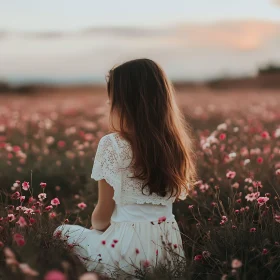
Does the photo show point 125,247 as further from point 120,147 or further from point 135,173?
point 120,147

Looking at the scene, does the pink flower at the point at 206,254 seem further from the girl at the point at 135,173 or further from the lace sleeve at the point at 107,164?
the lace sleeve at the point at 107,164

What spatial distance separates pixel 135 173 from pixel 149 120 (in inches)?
13.8

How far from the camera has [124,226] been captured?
11.9 ft

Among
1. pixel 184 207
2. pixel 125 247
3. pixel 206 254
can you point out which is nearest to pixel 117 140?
pixel 125 247

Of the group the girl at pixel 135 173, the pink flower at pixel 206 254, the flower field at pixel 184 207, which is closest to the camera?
the flower field at pixel 184 207

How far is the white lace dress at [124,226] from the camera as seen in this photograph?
3.55m

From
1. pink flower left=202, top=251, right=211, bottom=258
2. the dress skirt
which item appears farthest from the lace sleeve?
pink flower left=202, top=251, right=211, bottom=258

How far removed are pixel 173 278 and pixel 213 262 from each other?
15.7 inches

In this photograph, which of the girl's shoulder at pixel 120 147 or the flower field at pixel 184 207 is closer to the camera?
the flower field at pixel 184 207

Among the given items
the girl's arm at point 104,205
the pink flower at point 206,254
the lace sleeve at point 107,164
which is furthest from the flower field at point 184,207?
the lace sleeve at point 107,164

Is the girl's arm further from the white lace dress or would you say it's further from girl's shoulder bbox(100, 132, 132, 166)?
girl's shoulder bbox(100, 132, 132, 166)

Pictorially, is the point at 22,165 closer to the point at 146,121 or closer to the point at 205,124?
the point at 146,121

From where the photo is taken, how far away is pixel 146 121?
142 inches

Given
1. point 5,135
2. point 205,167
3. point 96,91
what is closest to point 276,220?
point 205,167
